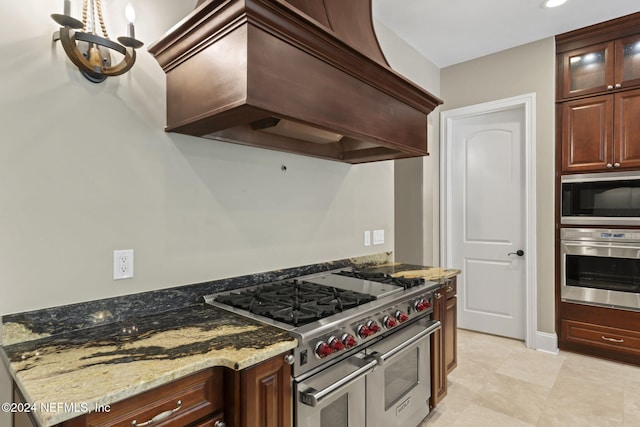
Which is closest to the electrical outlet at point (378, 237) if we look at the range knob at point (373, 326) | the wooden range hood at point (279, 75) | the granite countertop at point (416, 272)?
the granite countertop at point (416, 272)

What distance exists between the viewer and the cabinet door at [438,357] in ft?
7.02

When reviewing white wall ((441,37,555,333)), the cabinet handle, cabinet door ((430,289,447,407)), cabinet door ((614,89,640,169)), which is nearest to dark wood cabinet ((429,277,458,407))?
cabinet door ((430,289,447,407))

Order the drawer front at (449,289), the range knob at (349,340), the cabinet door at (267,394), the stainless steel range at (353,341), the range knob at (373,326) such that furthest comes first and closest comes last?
the drawer front at (449,289), the range knob at (373,326), the range knob at (349,340), the stainless steel range at (353,341), the cabinet door at (267,394)

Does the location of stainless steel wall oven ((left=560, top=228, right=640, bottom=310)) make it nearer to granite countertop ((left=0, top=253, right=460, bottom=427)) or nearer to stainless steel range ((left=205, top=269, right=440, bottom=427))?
stainless steel range ((left=205, top=269, right=440, bottom=427))

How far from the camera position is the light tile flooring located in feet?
7.22

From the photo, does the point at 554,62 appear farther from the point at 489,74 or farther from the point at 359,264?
the point at 359,264

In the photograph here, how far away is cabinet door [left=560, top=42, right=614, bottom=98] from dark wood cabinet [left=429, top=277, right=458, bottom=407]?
2184mm

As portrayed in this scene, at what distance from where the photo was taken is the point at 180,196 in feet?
5.26

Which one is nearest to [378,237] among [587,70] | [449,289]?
[449,289]

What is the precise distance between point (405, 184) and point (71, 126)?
3.01 meters

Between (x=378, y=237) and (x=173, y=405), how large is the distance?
2.07 m

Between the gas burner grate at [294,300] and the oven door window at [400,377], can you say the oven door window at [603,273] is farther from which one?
the gas burner grate at [294,300]

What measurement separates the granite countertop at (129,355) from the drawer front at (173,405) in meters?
0.06

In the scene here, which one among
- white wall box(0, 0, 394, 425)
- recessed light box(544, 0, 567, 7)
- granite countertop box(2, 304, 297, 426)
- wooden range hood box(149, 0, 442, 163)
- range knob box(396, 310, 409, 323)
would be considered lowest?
range knob box(396, 310, 409, 323)
